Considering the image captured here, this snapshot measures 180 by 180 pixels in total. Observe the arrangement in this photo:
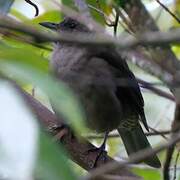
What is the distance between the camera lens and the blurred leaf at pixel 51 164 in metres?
0.65

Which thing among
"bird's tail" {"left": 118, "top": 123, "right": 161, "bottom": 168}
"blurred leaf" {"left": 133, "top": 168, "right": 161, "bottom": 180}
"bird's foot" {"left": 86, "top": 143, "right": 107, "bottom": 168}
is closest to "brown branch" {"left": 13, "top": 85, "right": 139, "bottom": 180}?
"bird's foot" {"left": 86, "top": 143, "right": 107, "bottom": 168}

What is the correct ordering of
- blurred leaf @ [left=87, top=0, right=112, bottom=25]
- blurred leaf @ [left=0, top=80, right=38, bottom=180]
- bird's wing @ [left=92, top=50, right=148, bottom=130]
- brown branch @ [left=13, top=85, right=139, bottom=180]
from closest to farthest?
blurred leaf @ [left=0, top=80, right=38, bottom=180] < blurred leaf @ [left=87, top=0, right=112, bottom=25] < brown branch @ [left=13, top=85, right=139, bottom=180] < bird's wing @ [left=92, top=50, right=148, bottom=130]

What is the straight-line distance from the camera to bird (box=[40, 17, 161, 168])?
240 cm

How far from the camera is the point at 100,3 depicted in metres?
2.01

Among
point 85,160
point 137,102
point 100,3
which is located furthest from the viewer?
point 137,102

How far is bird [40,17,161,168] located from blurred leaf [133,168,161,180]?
27cm

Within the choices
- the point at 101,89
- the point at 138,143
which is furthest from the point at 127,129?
the point at 101,89

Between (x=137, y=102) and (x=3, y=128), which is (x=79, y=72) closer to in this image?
(x=137, y=102)

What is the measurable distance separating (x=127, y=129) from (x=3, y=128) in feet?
7.32

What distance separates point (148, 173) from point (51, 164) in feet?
4.61

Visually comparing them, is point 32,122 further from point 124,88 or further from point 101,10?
point 124,88

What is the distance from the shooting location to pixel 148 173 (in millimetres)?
2035

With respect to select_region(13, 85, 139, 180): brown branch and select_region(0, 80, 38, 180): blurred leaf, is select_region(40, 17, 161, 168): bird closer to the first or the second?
select_region(13, 85, 139, 180): brown branch

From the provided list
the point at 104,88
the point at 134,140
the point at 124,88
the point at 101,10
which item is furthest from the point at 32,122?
the point at 134,140
